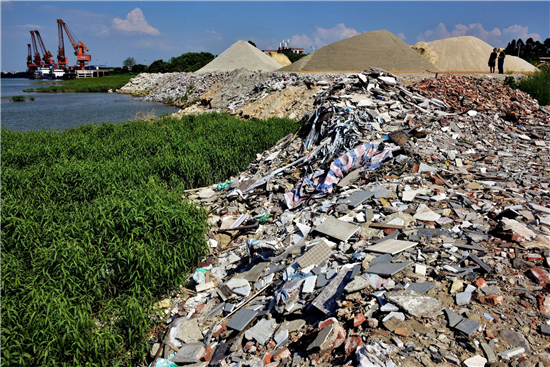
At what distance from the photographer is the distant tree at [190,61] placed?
56.5 m

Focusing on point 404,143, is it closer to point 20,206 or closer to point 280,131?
point 280,131

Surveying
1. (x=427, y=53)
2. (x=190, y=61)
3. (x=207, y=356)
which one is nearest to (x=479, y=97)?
(x=207, y=356)

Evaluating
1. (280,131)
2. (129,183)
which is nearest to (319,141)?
(280,131)

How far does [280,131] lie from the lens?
1102 cm

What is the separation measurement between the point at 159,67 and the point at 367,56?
4551cm

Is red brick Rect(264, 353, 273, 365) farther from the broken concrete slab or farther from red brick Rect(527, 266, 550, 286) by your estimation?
red brick Rect(527, 266, 550, 286)

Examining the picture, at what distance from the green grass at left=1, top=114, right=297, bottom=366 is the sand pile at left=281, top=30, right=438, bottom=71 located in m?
18.2

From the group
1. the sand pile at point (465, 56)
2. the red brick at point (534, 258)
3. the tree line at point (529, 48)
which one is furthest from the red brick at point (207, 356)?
the tree line at point (529, 48)

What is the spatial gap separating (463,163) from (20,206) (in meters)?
7.71

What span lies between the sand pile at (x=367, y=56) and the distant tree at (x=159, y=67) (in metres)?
39.3

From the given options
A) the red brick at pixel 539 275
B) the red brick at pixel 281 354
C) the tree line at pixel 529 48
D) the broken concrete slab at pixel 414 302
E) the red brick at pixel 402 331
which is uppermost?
the tree line at pixel 529 48

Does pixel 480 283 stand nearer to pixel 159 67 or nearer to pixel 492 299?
pixel 492 299

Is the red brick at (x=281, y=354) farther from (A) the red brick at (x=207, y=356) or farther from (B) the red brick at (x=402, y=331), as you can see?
(B) the red brick at (x=402, y=331)

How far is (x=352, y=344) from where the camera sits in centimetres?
279
